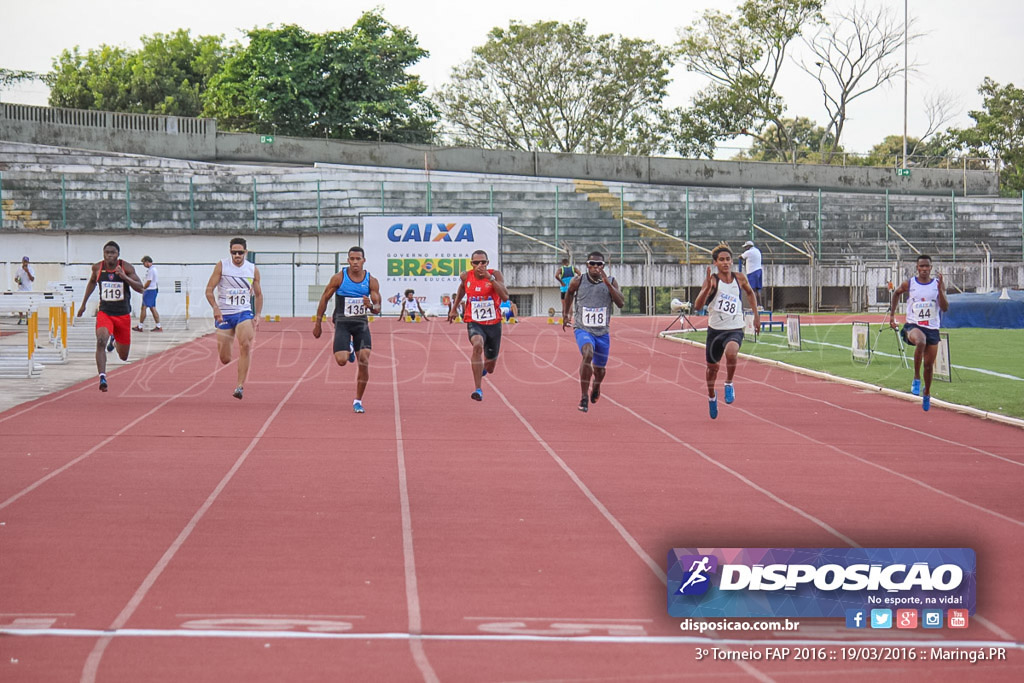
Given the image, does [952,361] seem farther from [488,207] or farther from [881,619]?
[488,207]

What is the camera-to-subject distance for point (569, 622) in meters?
5.74

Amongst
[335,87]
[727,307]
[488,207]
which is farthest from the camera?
[335,87]

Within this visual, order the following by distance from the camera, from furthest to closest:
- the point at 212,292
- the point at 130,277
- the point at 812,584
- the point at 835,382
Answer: the point at 835,382
the point at 130,277
the point at 212,292
the point at 812,584

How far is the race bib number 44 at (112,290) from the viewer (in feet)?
47.7

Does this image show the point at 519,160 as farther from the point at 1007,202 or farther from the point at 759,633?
the point at 759,633

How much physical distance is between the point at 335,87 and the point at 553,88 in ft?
37.0

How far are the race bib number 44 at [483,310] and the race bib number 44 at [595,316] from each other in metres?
1.44

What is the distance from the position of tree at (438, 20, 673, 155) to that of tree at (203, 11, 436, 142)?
2.49 m

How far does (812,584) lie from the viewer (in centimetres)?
566

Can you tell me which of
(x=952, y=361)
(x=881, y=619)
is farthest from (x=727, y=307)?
(x=952, y=361)

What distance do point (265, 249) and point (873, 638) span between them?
3838cm

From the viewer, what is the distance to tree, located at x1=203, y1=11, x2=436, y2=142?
58562 mm

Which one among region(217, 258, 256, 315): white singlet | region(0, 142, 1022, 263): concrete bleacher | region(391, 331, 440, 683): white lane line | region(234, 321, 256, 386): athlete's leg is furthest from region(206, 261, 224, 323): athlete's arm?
region(0, 142, 1022, 263): concrete bleacher

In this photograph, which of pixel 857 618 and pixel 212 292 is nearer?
pixel 857 618
